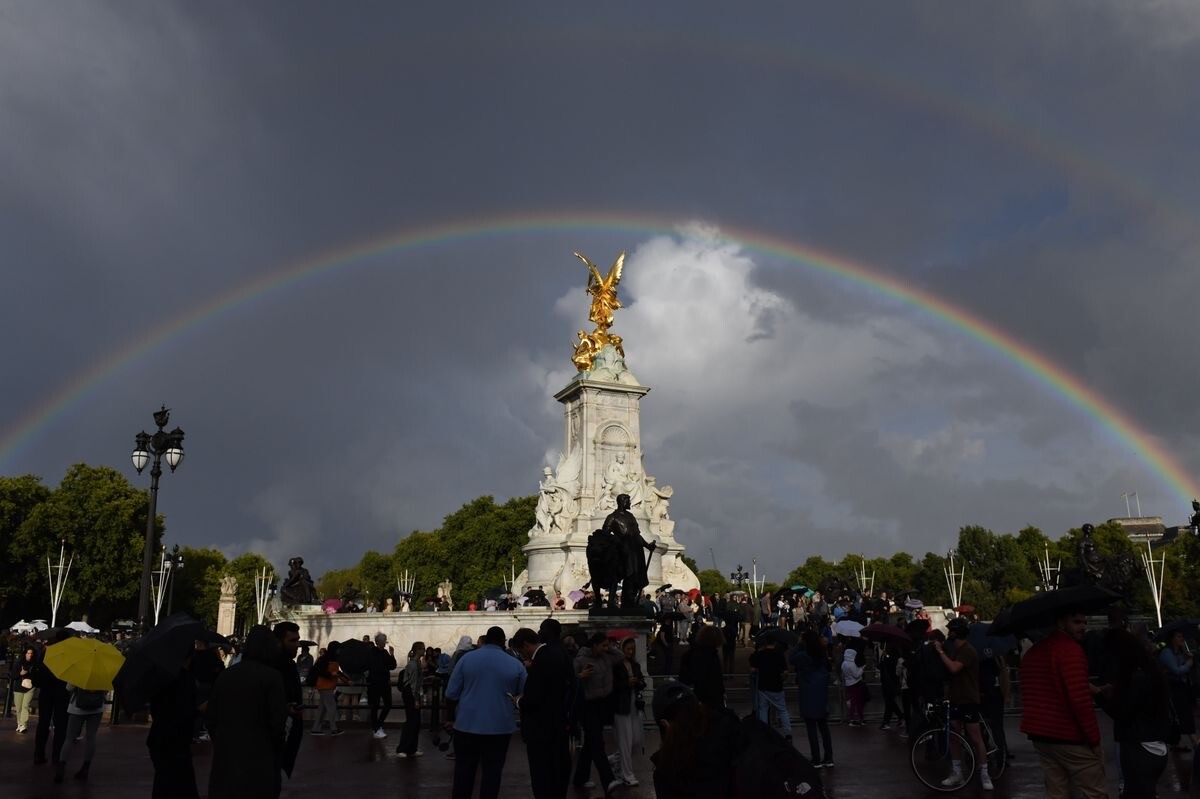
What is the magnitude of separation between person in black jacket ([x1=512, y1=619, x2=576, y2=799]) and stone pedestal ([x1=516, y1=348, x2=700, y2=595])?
37.6 metres

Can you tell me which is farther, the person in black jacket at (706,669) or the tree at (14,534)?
the tree at (14,534)

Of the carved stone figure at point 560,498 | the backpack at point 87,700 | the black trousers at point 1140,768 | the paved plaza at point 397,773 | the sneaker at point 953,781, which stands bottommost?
the paved plaza at point 397,773

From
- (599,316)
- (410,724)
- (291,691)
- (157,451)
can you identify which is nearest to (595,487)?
(599,316)

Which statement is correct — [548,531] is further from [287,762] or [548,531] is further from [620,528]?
[287,762]

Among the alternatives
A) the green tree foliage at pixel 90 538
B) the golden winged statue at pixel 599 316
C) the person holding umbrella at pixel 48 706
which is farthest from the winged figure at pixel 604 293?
the person holding umbrella at pixel 48 706

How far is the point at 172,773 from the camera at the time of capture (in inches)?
307

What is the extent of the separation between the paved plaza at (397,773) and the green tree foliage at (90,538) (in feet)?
154

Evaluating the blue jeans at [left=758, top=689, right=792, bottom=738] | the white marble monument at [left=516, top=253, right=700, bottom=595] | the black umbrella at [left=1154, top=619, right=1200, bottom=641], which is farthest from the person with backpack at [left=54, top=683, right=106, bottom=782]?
the white marble monument at [left=516, top=253, right=700, bottom=595]

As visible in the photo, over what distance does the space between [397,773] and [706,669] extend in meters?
7.83

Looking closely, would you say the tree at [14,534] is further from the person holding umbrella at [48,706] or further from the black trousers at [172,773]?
the black trousers at [172,773]

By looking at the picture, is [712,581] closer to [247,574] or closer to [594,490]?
[247,574]

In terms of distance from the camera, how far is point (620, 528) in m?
18.1

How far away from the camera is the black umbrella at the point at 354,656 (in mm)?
16641

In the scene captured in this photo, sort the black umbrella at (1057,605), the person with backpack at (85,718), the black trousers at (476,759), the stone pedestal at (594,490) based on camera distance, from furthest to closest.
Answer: the stone pedestal at (594,490) → the person with backpack at (85,718) → the black trousers at (476,759) → the black umbrella at (1057,605)
